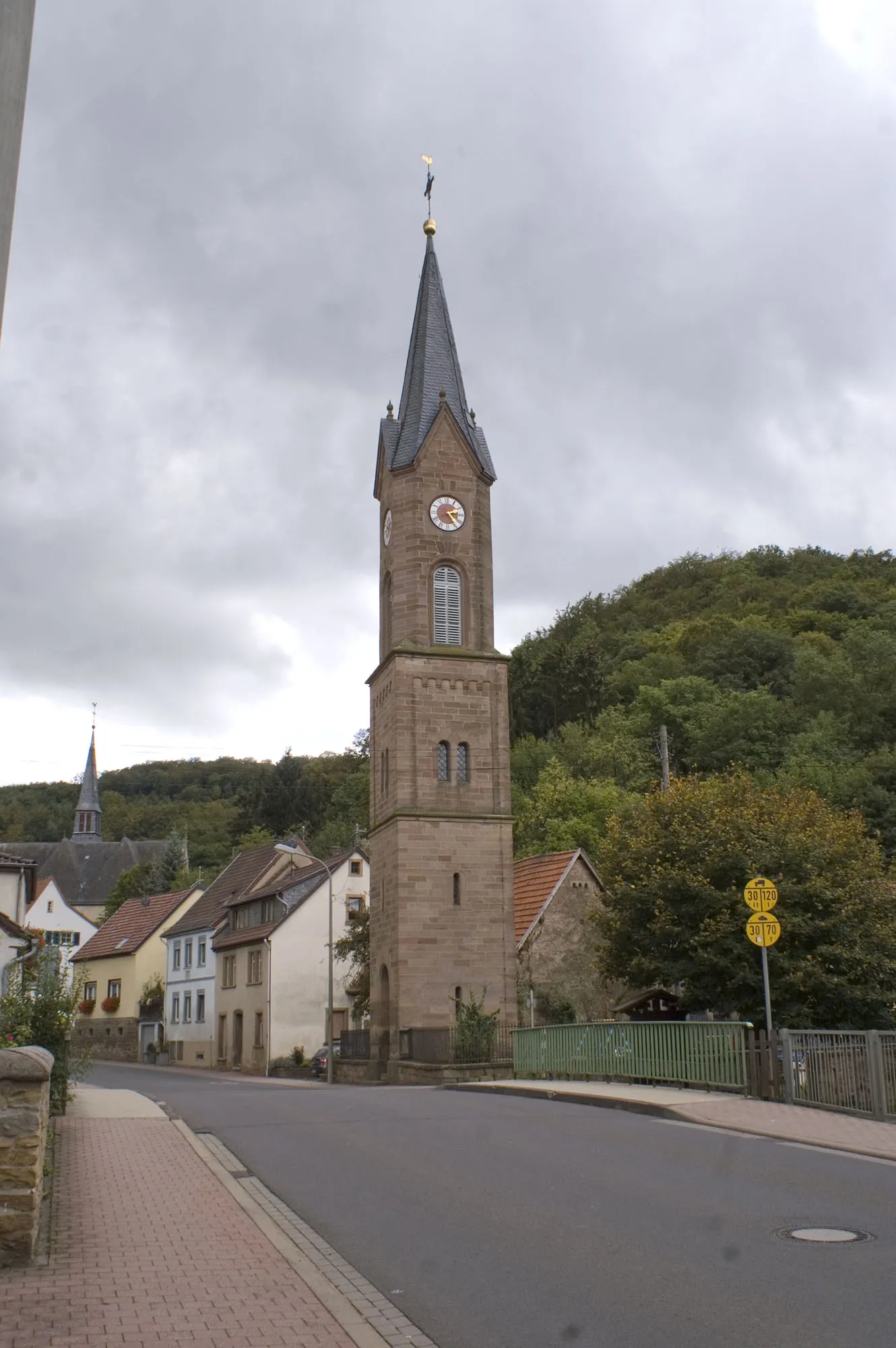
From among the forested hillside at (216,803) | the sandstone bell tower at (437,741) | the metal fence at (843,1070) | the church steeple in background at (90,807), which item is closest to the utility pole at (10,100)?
the metal fence at (843,1070)

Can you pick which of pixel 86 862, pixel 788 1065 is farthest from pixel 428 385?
pixel 86 862

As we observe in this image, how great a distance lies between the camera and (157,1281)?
7754 mm

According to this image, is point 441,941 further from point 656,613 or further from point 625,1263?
point 656,613

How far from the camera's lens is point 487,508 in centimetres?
4222

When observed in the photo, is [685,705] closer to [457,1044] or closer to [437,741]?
[437,741]

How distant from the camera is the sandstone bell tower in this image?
36656mm

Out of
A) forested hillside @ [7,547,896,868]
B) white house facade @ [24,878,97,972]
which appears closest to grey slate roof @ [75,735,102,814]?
forested hillside @ [7,547,896,868]

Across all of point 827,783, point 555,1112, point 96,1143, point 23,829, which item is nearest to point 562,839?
point 827,783

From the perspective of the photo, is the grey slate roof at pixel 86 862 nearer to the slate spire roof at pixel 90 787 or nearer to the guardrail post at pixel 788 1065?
the slate spire roof at pixel 90 787

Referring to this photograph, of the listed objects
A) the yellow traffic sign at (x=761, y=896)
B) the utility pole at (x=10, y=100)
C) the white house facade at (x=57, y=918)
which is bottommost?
the yellow traffic sign at (x=761, y=896)

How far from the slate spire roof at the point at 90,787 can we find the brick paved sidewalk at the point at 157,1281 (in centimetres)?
11168

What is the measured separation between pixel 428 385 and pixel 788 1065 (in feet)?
99.7

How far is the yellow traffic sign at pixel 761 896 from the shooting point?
19.7 metres

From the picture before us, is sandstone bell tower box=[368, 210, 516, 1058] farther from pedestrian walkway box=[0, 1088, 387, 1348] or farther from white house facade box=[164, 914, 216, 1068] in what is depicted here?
pedestrian walkway box=[0, 1088, 387, 1348]
